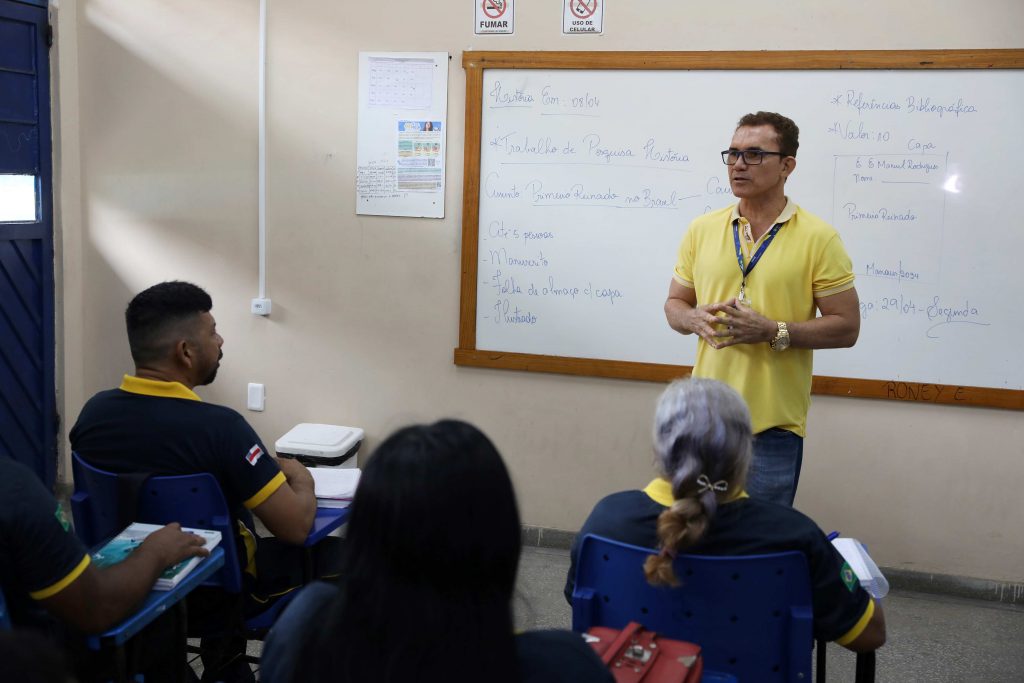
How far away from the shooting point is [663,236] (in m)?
3.67

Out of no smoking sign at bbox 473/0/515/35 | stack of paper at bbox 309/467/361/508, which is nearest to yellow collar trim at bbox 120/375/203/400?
stack of paper at bbox 309/467/361/508

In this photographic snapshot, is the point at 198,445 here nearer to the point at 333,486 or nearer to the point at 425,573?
the point at 333,486

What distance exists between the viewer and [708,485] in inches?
65.4

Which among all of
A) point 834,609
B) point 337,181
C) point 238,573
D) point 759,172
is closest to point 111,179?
point 337,181

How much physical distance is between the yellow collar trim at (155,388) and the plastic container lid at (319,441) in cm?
169

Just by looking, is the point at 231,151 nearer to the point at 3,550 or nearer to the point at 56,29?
the point at 56,29

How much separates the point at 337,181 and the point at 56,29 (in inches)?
54.9

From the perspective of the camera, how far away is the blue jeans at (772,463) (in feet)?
8.25

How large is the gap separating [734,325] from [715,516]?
850mm

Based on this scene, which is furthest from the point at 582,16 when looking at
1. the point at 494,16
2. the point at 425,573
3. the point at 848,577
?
the point at 425,573

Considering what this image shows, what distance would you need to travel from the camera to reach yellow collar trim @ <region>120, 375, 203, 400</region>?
2.14 metres

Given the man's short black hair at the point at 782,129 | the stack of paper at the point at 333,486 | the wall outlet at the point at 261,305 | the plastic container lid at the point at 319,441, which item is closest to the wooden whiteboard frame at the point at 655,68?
the plastic container lid at the point at 319,441

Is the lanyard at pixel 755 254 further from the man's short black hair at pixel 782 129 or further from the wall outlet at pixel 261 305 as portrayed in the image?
the wall outlet at pixel 261 305

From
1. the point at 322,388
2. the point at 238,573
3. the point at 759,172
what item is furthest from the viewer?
the point at 322,388
